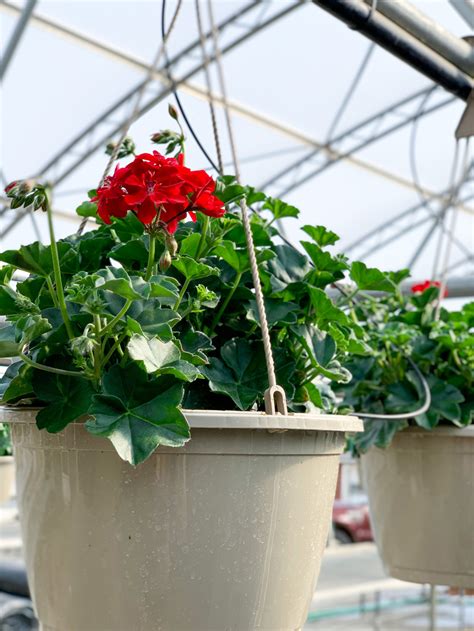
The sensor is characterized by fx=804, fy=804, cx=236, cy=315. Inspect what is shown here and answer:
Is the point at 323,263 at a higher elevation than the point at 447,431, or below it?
higher

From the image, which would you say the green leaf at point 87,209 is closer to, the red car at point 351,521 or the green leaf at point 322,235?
the green leaf at point 322,235

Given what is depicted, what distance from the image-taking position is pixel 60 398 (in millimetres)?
647

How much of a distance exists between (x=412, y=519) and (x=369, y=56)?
5.62 metres

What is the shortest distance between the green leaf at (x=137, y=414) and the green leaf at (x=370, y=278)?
0.29m

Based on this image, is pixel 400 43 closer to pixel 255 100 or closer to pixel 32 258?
→ pixel 32 258

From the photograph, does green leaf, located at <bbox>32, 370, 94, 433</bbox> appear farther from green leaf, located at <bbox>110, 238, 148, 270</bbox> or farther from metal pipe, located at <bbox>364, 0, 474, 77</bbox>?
metal pipe, located at <bbox>364, 0, 474, 77</bbox>

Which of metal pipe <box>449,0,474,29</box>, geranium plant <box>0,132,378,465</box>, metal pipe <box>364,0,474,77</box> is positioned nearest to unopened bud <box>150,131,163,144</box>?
geranium plant <box>0,132,378,465</box>

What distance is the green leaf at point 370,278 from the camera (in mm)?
823

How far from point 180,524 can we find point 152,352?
0.13 meters

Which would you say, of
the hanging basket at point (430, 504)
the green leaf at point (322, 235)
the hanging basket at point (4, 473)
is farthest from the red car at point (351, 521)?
the green leaf at point (322, 235)

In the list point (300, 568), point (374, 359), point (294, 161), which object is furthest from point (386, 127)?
point (300, 568)

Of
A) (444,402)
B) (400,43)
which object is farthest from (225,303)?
(400,43)

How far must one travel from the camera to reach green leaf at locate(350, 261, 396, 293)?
2.70ft

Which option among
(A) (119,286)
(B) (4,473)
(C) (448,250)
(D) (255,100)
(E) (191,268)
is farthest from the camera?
(D) (255,100)
